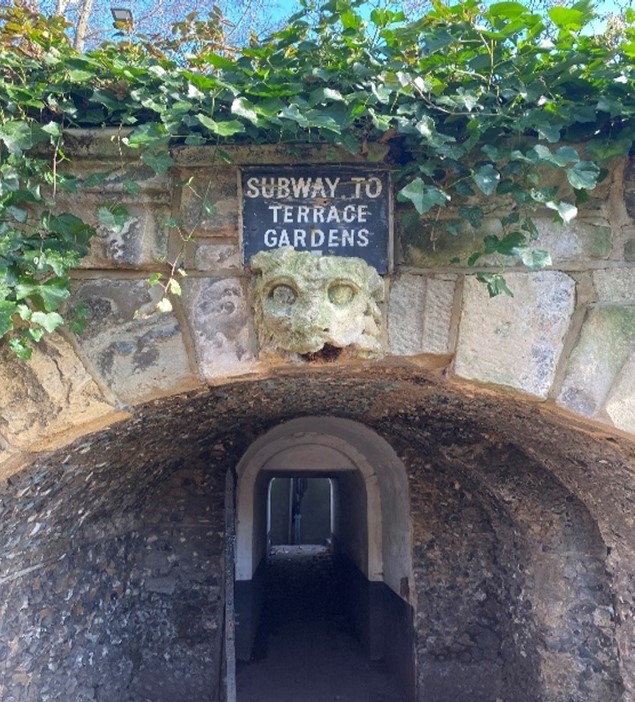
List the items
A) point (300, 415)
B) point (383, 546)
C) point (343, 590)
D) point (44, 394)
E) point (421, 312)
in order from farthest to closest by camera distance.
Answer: point (343, 590) → point (383, 546) → point (300, 415) → point (421, 312) → point (44, 394)

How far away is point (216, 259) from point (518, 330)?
1096mm

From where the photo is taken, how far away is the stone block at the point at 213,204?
2236 millimetres

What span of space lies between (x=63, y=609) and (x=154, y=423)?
1155 millimetres

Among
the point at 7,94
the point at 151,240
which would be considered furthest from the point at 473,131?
the point at 7,94

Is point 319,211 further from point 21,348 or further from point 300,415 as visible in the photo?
point 300,415

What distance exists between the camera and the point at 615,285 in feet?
7.38

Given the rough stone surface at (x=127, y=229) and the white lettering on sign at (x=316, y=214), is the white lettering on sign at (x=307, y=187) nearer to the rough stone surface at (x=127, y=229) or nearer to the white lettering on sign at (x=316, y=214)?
the white lettering on sign at (x=316, y=214)

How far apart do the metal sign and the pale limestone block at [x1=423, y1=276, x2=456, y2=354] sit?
0.63ft

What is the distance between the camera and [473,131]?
2.10 metres

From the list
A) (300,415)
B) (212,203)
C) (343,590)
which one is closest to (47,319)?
(212,203)

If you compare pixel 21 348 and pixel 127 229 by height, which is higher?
pixel 127 229

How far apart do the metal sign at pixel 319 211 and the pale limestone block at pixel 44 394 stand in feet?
2.34

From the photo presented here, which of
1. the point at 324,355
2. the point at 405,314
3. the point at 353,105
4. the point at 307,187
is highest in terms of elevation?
the point at 353,105

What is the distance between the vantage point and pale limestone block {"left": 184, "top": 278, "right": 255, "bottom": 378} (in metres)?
2.23
